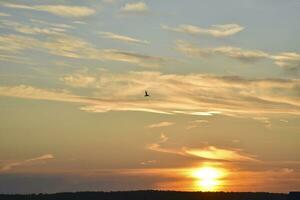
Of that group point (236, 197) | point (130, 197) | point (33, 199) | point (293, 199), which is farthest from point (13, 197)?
point (293, 199)

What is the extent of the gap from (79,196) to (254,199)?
4741cm

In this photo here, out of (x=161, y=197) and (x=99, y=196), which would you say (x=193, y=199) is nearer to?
(x=161, y=197)

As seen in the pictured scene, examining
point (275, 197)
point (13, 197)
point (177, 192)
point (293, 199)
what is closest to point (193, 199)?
point (177, 192)

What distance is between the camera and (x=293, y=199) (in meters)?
156

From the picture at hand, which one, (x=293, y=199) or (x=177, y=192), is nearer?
(x=293, y=199)

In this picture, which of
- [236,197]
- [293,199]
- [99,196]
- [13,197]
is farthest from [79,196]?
[293,199]

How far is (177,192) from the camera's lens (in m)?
194

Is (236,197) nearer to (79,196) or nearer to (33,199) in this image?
(79,196)

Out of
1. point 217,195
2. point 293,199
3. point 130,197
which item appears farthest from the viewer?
point 217,195

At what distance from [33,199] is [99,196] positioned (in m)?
17.7

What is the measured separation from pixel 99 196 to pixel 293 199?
57.1m

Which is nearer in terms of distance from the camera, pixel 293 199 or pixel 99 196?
pixel 293 199

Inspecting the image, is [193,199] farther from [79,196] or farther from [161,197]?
[79,196]

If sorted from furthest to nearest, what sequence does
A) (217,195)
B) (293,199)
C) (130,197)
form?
(217,195) → (130,197) → (293,199)
